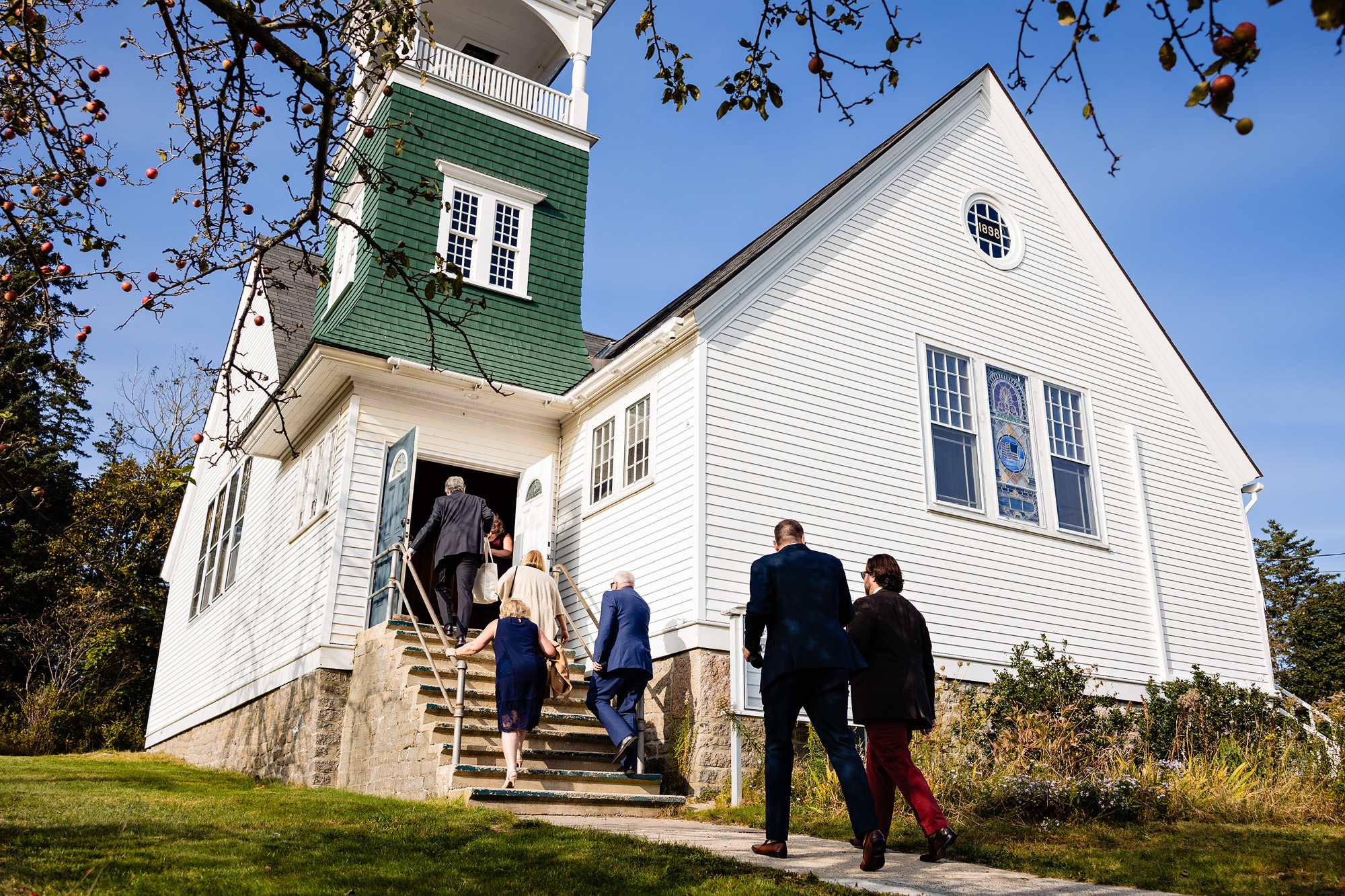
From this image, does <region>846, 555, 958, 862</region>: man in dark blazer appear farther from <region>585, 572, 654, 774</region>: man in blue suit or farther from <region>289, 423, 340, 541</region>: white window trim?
<region>289, 423, 340, 541</region>: white window trim

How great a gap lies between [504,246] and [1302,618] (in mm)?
31366

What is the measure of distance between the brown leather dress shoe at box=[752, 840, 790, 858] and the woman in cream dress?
4.12m

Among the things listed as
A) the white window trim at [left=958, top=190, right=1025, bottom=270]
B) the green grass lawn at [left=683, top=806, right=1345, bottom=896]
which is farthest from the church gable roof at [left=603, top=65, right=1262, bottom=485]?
the green grass lawn at [left=683, top=806, right=1345, bottom=896]

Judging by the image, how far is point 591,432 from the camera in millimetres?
13188

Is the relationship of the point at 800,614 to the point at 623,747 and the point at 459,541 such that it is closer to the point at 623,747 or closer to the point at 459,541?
the point at 623,747

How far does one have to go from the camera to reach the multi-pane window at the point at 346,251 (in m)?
15.0

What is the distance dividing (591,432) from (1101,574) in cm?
676

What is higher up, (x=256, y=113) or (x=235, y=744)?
(x=256, y=113)

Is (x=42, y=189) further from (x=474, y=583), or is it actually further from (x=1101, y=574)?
(x=1101, y=574)

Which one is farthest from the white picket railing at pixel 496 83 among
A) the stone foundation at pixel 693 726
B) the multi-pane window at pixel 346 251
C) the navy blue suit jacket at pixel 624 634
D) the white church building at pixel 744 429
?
the stone foundation at pixel 693 726

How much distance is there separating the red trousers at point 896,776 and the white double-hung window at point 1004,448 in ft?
20.5

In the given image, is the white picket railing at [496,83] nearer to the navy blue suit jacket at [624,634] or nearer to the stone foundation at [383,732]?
the stone foundation at [383,732]

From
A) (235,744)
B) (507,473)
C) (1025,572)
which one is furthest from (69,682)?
(1025,572)

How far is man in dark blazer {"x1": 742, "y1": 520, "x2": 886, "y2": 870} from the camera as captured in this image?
5711mm
